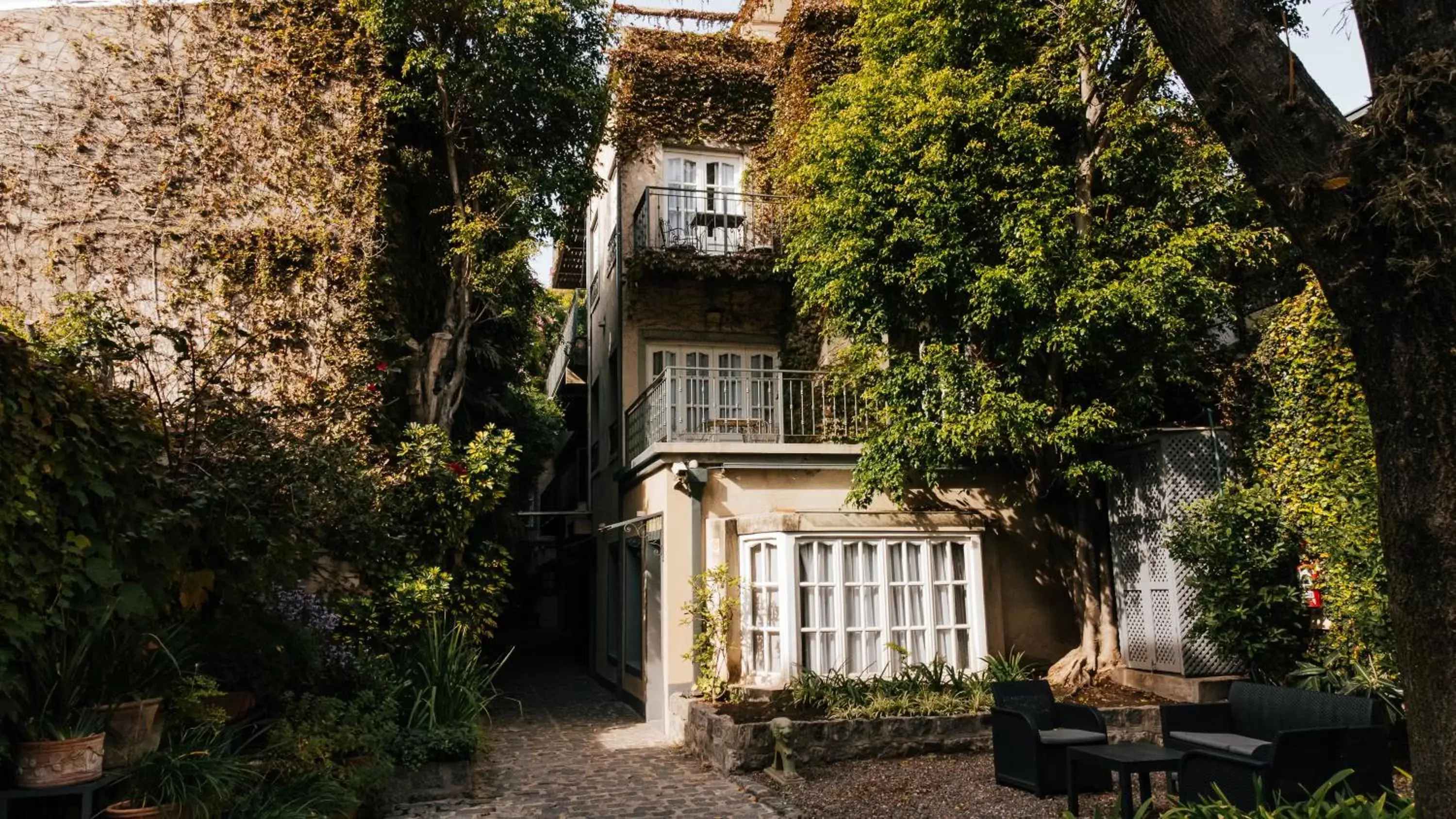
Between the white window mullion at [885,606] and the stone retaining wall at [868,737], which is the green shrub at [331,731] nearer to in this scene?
the stone retaining wall at [868,737]

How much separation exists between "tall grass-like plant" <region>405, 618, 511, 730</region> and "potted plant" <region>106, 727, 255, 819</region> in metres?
2.93

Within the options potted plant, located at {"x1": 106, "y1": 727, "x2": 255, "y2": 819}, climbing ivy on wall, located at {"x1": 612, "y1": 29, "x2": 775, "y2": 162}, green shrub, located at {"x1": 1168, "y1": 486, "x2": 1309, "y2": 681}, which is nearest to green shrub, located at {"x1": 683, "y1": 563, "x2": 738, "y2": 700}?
green shrub, located at {"x1": 1168, "y1": 486, "x2": 1309, "y2": 681}

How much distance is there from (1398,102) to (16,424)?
5.60 m

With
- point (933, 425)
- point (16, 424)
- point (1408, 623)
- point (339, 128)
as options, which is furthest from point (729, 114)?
point (1408, 623)

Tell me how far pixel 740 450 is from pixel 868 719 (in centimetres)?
339

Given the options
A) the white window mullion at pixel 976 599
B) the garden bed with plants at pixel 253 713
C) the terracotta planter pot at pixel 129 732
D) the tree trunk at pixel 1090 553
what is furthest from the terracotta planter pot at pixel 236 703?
the tree trunk at pixel 1090 553

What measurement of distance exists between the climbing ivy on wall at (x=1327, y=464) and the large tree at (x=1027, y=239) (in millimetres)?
773

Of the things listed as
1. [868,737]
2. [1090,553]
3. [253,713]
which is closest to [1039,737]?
[868,737]

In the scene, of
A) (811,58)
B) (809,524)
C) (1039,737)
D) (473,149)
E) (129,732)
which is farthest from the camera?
(811,58)

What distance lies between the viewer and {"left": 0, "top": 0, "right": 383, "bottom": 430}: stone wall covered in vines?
32.7 feet

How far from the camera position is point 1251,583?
8797mm

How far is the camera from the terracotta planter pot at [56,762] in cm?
461

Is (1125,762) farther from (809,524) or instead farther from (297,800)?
(297,800)

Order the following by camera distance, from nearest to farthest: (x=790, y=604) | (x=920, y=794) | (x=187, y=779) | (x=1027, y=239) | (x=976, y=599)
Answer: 1. (x=187, y=779)
2. (x=920, y=794)
3. (x=1027, y=239)
4. (x=790, y=604)
5. (x=976, y=599)
